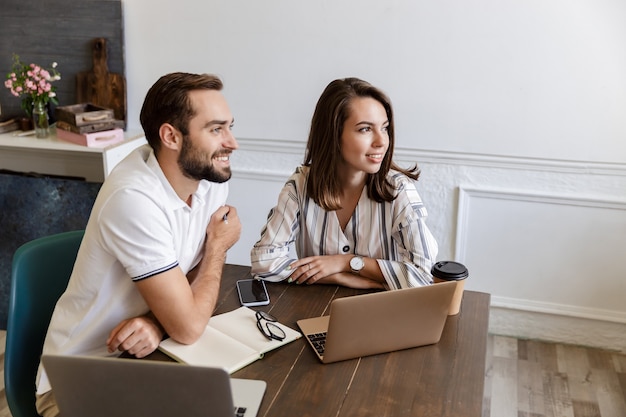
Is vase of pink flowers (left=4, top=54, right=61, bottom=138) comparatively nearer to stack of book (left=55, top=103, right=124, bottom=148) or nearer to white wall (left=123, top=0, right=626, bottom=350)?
stack of book (left=55, top=103, right=124, bottom=148)

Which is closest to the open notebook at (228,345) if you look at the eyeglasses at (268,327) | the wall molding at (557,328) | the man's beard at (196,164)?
the eyeglasses at (268,327)

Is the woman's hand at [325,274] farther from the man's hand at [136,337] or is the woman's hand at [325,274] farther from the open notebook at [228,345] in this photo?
the man's hand at [136,337]

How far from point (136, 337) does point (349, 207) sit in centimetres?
80

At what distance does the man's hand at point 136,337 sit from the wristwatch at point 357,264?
609 mm

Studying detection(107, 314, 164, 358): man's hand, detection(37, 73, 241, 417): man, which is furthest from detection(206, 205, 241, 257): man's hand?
detection(107, 314, 164, 358): man's hand

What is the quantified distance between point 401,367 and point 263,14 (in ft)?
6.36

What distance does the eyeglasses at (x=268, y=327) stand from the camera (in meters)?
1.52

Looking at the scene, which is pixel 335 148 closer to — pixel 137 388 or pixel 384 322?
pixel 384 322

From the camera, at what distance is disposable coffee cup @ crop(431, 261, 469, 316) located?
161 cm

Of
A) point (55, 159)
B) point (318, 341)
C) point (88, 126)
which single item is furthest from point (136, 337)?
point (55, 159)

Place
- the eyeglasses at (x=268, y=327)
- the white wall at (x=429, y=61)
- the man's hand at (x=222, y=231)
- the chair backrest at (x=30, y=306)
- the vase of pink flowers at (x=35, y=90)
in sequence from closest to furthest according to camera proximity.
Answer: the eyeglasses at (x=268, y=327), the chair backrest at (x=30, y=306), the man's hand at (x=222, y=231), the white wall at (x=429, y=61), the vase of pink flowers at (x=35, y=90)

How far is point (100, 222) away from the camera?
1525mm

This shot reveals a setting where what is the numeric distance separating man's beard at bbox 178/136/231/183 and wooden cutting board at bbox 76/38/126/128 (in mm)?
1540

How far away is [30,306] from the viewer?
1.70 m
